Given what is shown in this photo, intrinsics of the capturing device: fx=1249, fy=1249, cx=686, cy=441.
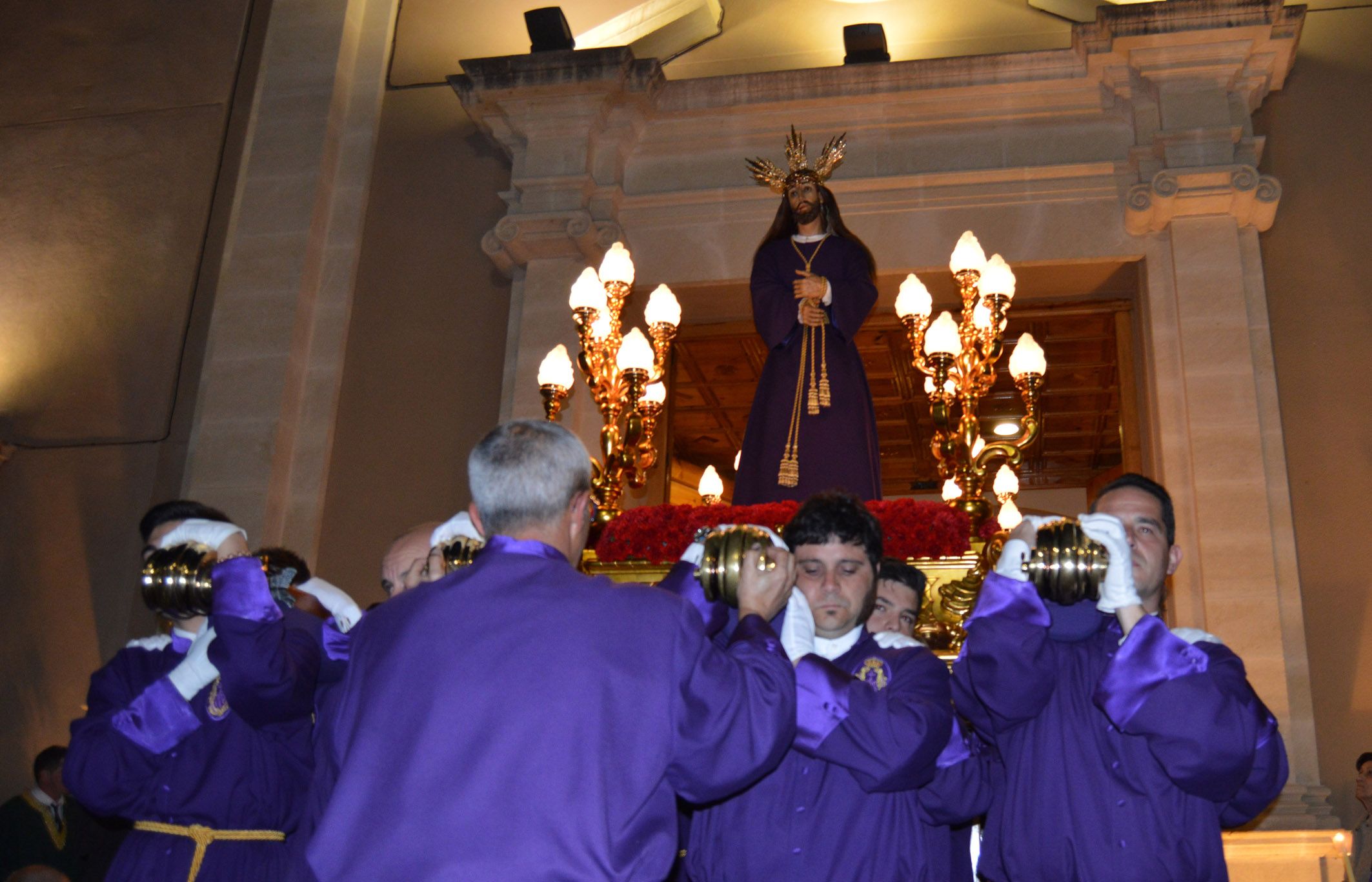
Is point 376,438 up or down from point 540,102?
down

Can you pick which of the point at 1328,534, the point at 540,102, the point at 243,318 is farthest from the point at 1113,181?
the point at 243,318

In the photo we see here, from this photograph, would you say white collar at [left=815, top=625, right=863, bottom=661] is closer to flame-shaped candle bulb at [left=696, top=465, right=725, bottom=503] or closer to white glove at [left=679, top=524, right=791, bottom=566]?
white glove at [left=679, top=524, right=791, bottom=566]

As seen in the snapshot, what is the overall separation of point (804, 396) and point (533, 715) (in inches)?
141

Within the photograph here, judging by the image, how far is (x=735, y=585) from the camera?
2436 mm

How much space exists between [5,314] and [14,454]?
1014 mm

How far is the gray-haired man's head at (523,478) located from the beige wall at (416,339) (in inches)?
212

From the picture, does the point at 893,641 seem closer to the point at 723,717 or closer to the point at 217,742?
the point at 723,717

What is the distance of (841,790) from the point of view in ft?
8.76

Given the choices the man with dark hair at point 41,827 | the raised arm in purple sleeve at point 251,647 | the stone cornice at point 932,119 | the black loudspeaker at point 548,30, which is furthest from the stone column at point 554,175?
the raised arm in purple sleeve at point 251,647

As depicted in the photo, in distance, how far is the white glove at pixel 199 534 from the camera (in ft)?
9.65

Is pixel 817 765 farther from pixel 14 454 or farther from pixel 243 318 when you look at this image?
pixel 14 454

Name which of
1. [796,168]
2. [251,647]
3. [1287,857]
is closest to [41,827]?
[251,647]

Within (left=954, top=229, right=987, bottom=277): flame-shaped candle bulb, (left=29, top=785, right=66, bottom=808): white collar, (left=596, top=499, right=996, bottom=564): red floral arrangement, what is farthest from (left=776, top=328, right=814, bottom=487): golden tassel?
(left=29, top=785, right=66, bottom=808): white collar

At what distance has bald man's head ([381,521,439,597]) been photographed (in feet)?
10.4
